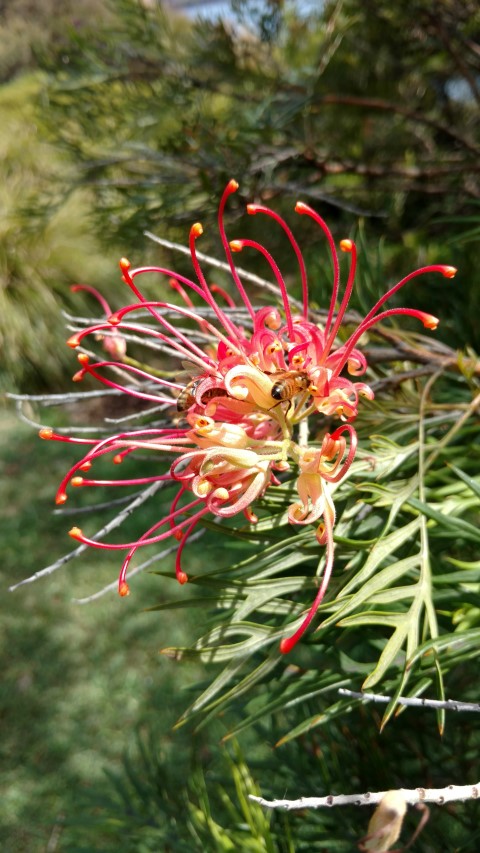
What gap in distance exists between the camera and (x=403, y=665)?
39cm

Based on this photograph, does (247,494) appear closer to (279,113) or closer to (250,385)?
(250,385)

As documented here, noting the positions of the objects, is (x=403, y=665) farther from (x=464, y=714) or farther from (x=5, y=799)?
(x=5, y=799)

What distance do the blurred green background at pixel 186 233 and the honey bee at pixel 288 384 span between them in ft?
0.84

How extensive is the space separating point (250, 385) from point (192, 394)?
0.03 m

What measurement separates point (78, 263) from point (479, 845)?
154cm

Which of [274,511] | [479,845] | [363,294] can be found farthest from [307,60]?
[479,845]

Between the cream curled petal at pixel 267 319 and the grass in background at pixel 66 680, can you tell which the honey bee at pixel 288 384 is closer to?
the cream curled petal at pixel 267 319

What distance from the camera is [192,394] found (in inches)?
14.2

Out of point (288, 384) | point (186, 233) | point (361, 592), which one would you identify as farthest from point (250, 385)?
point (186, 233)

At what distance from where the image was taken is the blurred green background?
1.85ft

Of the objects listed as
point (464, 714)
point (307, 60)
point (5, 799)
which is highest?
point (307, 60)

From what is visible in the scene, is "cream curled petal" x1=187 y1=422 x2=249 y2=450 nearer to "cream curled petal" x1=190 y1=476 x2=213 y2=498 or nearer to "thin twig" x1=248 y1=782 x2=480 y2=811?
"cream curled petal" x1=190 y1=476 x2=213 y2=498

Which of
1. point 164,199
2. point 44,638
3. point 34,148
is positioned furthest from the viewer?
point 34,148

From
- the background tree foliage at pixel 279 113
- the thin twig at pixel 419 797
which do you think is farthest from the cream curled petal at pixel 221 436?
the background tree foliage at pixel 279 113
